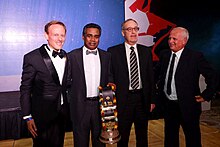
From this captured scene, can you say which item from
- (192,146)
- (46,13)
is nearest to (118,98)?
(192,146)

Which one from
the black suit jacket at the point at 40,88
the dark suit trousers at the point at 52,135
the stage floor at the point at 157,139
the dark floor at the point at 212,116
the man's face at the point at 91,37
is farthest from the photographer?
the dark floor at the point at 212,116

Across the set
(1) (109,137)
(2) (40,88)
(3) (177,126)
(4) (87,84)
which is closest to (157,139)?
(3) (177,126)

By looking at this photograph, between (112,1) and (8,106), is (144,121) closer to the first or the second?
(8,106)

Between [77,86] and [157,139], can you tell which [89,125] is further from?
[157,139]

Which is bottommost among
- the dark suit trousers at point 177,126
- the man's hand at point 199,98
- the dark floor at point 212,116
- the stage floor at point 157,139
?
the stage floor at point 157,139

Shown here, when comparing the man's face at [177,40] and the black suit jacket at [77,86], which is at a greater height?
the man's face at [177,40]

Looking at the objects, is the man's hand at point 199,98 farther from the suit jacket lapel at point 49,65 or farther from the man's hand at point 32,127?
the man's hand at point 32,127

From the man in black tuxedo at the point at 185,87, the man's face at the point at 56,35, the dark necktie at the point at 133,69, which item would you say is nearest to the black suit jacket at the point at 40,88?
the man's face at the point at 56,35

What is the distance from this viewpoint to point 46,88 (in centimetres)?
239

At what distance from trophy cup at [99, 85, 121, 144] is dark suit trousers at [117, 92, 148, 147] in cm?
39

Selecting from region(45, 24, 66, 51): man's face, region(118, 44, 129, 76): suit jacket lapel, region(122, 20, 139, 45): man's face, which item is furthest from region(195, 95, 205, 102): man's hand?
region(45, 24, 66, 51): man's face

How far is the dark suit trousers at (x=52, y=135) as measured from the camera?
243 cm

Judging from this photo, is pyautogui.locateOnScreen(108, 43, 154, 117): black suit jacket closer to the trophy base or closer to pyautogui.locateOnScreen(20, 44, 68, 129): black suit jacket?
the trophy base

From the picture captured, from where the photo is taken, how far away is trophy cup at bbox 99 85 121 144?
248 cm
